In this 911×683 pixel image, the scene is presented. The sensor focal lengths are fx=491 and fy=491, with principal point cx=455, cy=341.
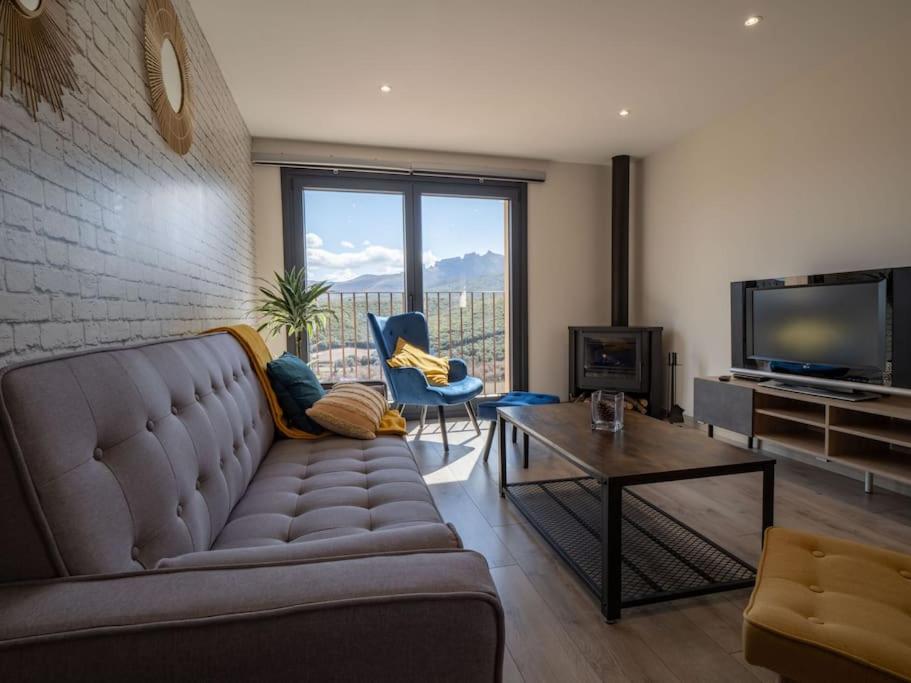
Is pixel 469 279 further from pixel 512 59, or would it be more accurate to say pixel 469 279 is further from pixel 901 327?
pixel 901 327

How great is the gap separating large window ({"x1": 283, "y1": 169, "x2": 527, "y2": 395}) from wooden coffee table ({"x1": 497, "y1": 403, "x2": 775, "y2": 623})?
95.4 inches

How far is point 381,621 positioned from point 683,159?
15.0 ft

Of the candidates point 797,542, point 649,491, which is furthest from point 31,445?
point 649,491

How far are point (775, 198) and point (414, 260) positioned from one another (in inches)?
→ 112

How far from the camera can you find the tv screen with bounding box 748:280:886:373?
2.61 meters

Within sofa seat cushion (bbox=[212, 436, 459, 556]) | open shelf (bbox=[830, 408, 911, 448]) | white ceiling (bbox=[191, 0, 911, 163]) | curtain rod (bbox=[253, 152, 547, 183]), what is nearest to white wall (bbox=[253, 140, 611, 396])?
curtain rod (bbox=[253, 152, 547, 183])

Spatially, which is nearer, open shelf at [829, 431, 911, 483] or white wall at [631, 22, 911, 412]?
open shelf at [829, 431, 911, 483]

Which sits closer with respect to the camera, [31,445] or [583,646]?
[31,445]

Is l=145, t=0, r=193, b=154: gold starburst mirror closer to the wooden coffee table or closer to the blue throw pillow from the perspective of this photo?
the blue throw pillow

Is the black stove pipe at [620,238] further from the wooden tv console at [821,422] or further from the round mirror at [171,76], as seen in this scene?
the round mirror at [171,76]

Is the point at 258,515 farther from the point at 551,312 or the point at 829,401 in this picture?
the point at 551,312

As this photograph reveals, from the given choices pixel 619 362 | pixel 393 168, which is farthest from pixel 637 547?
pixel 393 168

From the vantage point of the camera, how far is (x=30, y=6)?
1.06m

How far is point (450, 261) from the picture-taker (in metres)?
4.81
